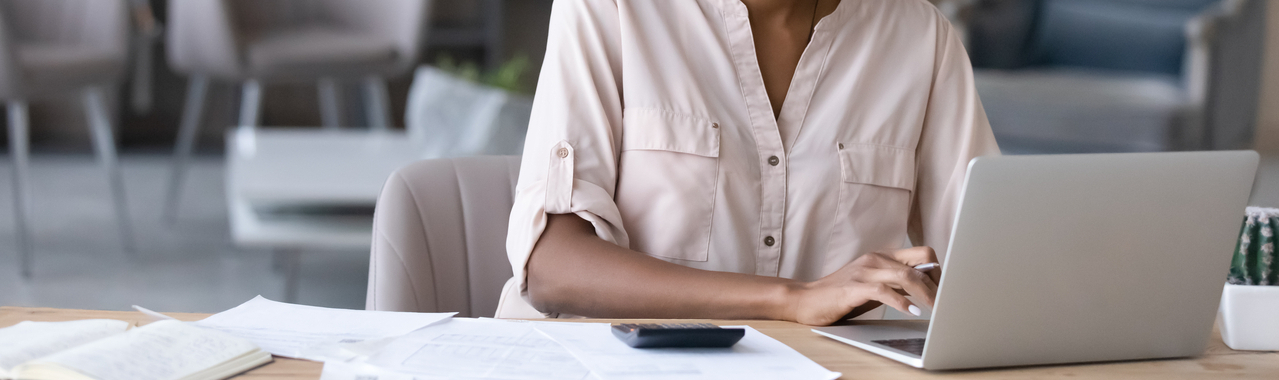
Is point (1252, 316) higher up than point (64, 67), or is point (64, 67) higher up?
point (64, 67)

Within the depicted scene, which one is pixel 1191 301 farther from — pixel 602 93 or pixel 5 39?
pixel 5 39

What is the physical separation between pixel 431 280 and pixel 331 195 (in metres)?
1.05

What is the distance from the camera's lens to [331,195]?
6.46 ft

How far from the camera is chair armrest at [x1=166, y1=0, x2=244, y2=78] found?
9.06ft

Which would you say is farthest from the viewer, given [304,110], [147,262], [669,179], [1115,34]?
[304,110]

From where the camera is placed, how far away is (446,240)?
3.35ft

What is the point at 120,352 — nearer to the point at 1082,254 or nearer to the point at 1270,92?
the point at 1082,254

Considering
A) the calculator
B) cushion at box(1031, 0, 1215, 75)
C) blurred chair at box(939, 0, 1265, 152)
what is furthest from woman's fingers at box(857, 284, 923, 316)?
cushion at box(1031, 0, 1215, 75)

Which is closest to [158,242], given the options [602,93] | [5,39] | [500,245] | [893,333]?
[5,39]

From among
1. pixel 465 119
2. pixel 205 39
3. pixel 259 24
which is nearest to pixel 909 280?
pixel 465 119

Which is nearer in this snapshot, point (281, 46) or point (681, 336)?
point (681, 336)

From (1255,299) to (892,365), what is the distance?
293 millimetres

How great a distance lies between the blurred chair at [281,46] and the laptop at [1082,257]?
2428 millimetres

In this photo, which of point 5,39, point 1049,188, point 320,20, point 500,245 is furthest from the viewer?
point 320,20
